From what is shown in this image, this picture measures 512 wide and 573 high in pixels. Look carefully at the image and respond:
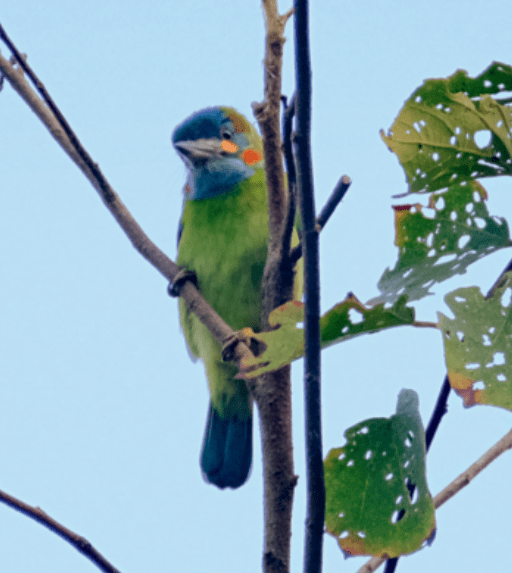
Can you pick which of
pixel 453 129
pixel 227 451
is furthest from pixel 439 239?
pixel 227 451

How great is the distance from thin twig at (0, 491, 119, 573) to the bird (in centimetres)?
113

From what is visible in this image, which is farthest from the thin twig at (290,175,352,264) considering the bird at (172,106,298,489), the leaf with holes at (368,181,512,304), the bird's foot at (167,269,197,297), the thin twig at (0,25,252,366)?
the bird at (172,106,298,489)

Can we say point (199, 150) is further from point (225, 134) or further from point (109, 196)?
point (109, 196)

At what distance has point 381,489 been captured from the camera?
816 millimetres

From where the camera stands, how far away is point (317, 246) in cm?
70

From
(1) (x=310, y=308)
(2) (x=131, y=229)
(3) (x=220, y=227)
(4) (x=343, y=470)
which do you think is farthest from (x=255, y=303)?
(1) (x=310, y=308)

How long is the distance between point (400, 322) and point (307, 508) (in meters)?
0.24

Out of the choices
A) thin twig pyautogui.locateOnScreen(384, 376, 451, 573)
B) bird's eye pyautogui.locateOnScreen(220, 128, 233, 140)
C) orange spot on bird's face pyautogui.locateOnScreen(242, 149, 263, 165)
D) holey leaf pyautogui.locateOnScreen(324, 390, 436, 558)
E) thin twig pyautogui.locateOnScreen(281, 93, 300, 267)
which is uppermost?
bird's eye pyautogui.locateOnScreen(220, 128, 233, 140)

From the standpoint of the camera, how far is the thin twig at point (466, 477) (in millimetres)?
1078

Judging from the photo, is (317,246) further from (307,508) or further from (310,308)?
(307,508)

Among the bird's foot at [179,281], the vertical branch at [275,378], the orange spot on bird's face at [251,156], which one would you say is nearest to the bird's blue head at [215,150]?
the orange spot on bird's face at [251,156]

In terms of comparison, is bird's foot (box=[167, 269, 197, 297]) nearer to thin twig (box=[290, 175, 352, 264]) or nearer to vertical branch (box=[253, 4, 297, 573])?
vertical branch (box=[253, 4, 297, 573])

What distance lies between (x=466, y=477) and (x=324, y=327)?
57cm

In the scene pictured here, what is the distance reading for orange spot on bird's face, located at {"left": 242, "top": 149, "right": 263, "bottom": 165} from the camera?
237cm
